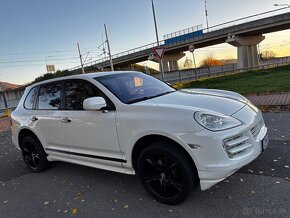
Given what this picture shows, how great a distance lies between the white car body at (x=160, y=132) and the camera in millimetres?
3111

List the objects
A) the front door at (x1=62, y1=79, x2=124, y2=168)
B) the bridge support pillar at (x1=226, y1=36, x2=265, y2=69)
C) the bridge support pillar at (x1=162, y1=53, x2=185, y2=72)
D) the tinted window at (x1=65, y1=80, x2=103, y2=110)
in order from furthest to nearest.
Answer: the bridge support pillar at (x1=162, y1=53, x2=185, y2=72) → the bridge support pillar at (x1=226, y1=36, x2=265, y2=69) → the tinted window at (x1=65, y1=80, x2=103, y2=110) → the front door at (x1=62, y1=79, x2=124, y2=168)

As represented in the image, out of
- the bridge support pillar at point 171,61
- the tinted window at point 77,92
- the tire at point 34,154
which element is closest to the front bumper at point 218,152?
the tinted window at point 77,92

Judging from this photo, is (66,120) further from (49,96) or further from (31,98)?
(31,98)

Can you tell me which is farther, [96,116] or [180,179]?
[96,116]

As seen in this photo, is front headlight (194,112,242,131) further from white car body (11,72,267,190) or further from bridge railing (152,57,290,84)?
bridge railing (152,57,290,84)

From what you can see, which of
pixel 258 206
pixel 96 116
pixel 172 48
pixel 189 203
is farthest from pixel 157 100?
pixel 172 48

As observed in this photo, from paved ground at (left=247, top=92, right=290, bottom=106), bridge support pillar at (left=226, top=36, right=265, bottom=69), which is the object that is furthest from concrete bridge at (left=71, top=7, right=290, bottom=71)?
paved ground at (left=247, top=92, right=290, bottom=106)

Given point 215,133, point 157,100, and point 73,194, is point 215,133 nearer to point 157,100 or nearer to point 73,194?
point 157,100

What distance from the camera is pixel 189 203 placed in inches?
138

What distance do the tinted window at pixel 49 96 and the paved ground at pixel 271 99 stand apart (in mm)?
6759

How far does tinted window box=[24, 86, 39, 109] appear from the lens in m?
5.36

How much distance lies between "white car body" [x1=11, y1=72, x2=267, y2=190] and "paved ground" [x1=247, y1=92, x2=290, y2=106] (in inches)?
220

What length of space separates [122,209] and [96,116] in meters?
1.28

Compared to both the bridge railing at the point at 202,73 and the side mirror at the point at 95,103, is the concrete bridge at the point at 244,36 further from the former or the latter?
the side mirror at the point at 95,103
